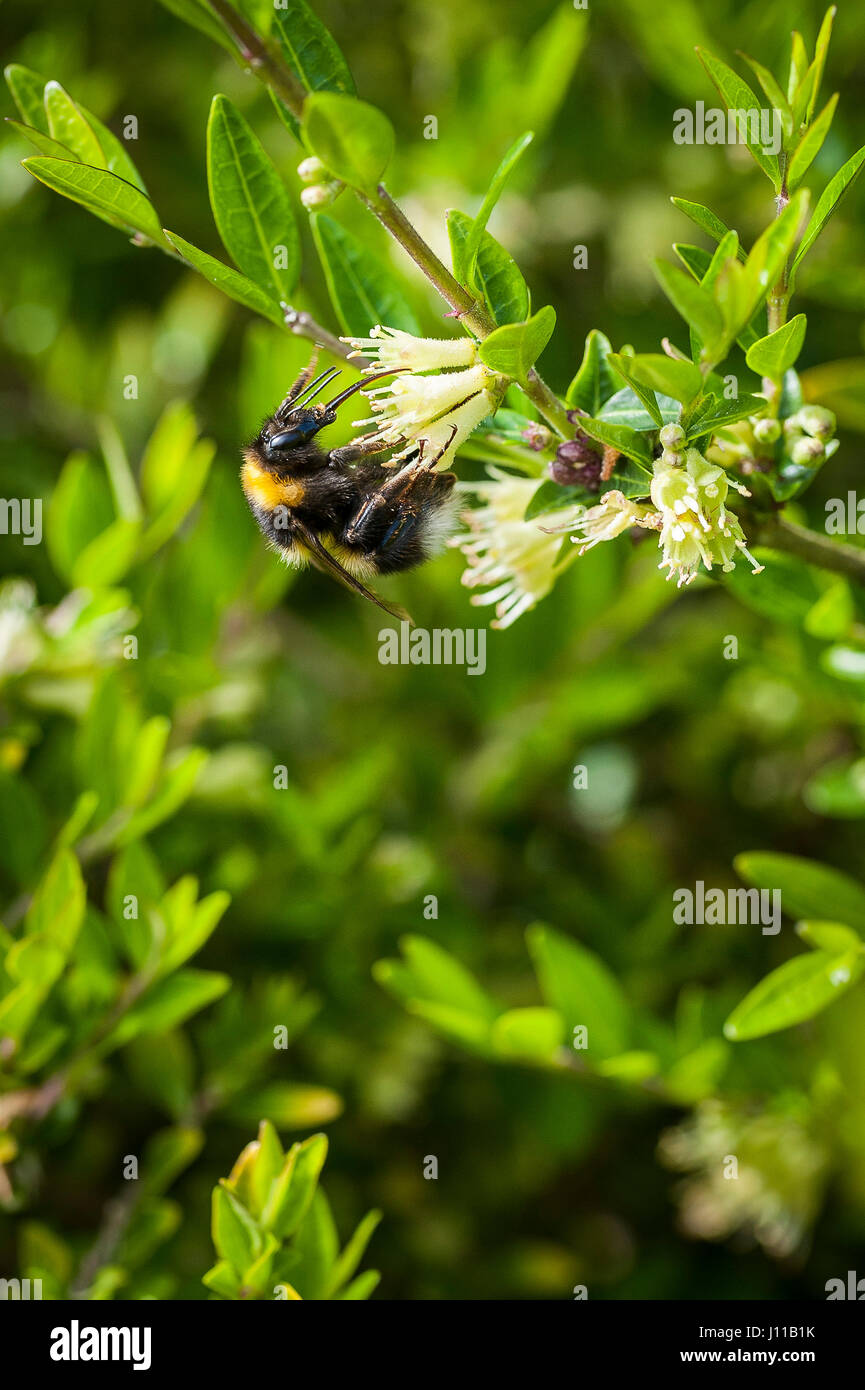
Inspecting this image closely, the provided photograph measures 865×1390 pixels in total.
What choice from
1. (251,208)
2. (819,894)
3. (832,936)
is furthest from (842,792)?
(251,208)

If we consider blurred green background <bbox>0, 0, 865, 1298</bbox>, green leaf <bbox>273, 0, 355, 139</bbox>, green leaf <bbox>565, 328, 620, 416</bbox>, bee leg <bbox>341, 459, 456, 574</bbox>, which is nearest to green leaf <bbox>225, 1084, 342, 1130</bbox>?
blurred green background <bbox>0, 0, 865, 1298</bbox>

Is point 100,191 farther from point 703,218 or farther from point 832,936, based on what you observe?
point 832,936

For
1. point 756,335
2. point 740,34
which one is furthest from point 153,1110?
point 740,34

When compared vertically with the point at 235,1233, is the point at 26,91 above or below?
above

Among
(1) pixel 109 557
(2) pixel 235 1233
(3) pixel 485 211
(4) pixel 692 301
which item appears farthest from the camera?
(1) pixel 109 557

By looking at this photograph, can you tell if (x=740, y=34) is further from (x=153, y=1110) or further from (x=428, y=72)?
(x=153, y=1110)
